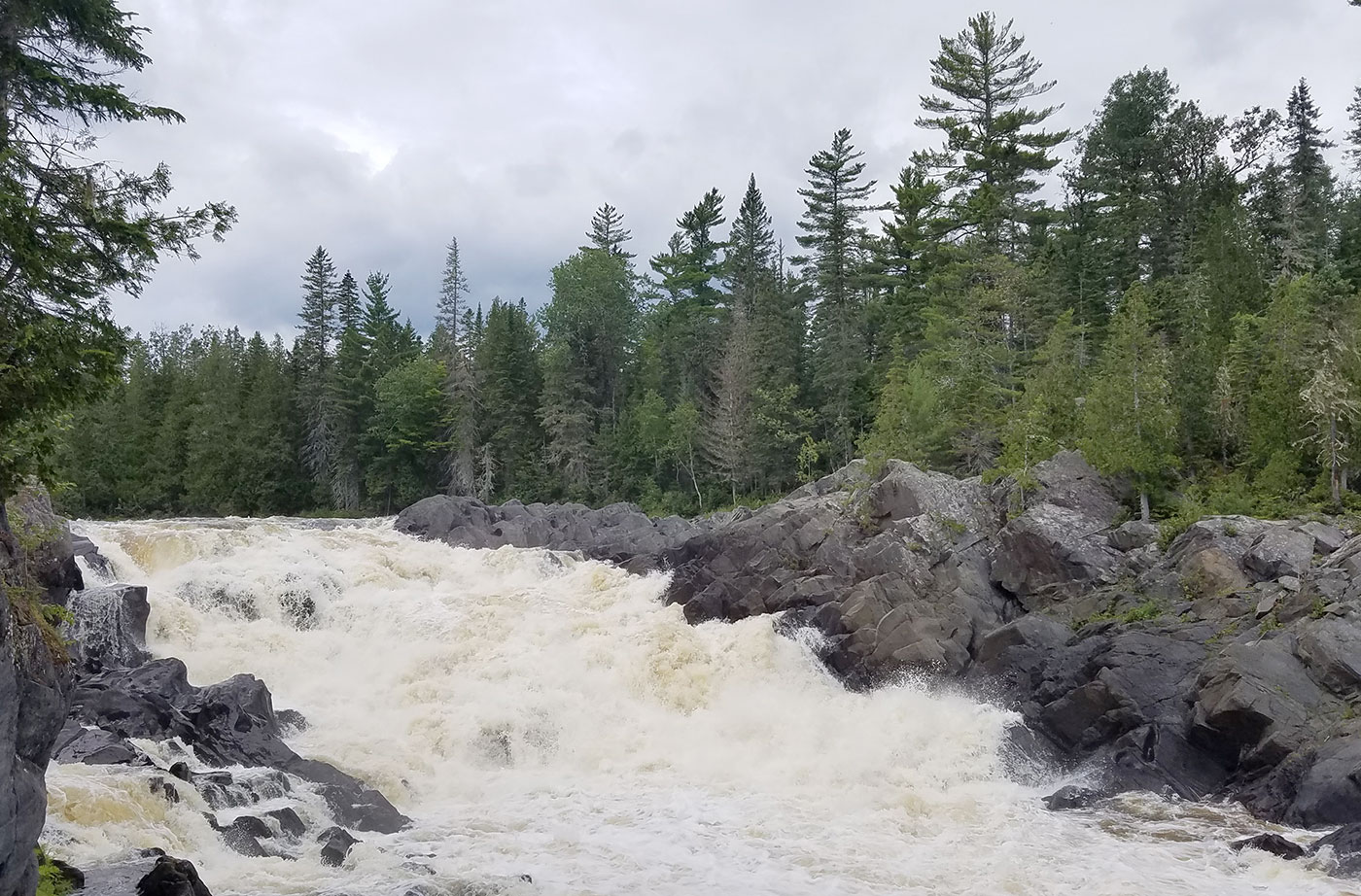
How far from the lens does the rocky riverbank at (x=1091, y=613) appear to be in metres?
15.7

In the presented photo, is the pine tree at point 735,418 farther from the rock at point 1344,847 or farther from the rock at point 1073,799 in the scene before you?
the rock at point 1344,847

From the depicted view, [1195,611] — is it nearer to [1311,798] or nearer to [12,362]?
[1311,798]

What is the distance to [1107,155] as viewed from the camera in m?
44.9

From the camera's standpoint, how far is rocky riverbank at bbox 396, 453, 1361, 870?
15727 mm

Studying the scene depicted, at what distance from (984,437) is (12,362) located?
29.5 m

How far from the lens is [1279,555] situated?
773 inches

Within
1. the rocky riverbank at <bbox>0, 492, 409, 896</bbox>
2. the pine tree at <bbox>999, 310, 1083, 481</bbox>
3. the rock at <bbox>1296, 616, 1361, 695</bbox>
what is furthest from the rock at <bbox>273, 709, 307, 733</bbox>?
the rock at <bbox>1296, 616, 1361, 695</bbox>

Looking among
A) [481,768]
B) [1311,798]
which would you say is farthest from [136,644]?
[1311,798]

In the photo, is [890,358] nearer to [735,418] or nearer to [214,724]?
[735,418]

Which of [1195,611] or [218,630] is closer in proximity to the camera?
[1195,611]

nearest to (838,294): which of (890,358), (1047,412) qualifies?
(890,358)

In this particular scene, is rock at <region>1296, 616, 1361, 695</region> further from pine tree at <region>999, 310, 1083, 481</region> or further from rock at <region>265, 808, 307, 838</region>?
rock at <region>265, 808, 307, 838</region>

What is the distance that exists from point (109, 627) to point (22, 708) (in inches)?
484

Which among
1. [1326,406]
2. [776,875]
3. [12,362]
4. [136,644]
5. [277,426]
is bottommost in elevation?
[776,875]
